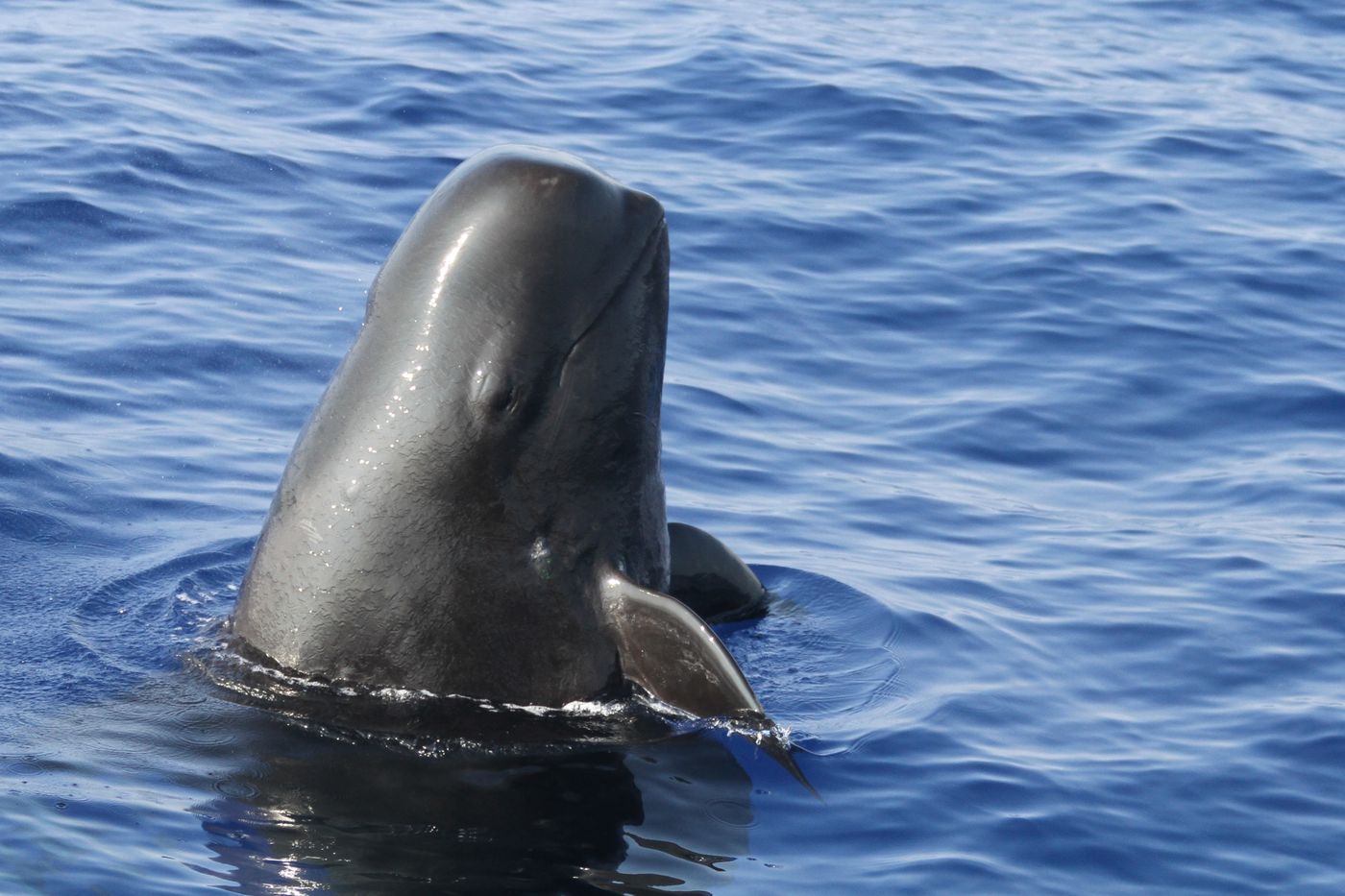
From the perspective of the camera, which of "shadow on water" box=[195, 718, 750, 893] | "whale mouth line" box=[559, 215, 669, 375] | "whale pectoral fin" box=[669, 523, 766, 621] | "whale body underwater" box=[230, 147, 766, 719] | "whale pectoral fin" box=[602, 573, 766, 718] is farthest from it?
"whale pectoral fin" box=[669, 523, 766, 621]

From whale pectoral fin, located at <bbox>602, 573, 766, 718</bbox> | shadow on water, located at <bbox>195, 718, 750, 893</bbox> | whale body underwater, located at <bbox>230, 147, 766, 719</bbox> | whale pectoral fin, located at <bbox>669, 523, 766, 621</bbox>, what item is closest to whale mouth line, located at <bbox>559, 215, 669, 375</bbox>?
whale body underwater, located at <bbox>230, 147, 766, 719</bbox>

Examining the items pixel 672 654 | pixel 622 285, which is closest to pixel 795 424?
pixel 622 285

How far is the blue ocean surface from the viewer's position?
10.4 meters

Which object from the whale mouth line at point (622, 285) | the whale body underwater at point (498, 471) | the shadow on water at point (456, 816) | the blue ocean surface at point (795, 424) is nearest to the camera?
the shadow on water at point (456, 816)

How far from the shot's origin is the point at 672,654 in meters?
10.7

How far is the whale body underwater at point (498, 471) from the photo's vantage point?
10.6 metres

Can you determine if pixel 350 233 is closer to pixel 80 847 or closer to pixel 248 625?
pixel 248 625

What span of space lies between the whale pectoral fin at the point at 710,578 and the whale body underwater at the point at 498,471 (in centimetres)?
191

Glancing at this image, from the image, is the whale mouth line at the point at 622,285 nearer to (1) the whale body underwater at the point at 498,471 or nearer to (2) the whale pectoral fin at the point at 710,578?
(1) the whale body underwater at the point at 498,471

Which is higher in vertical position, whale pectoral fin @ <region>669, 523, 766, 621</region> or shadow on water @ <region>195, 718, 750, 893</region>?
whale pectoral fin @ <region>669, 523, 766, 621</region>

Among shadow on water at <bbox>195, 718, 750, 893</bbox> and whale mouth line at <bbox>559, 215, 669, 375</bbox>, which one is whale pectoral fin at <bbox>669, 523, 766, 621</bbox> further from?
whale mouth line at <bbox>559, 215, 669, 375</bbox>

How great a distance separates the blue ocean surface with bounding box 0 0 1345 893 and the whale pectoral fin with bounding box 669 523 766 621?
393 mm

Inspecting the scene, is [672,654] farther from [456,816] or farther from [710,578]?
[710,578]

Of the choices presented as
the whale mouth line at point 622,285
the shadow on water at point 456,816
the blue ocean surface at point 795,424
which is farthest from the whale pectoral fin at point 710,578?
the whale mouth line at point 622,285
